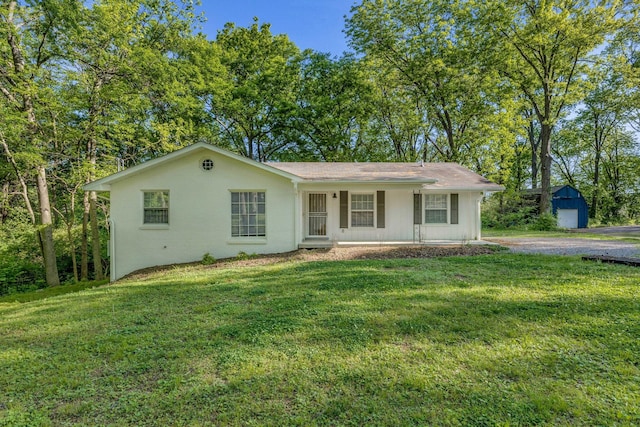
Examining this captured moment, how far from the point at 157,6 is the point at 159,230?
451 inches

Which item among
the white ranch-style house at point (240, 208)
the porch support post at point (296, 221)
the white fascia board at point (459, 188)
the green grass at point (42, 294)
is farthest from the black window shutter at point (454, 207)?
the green grass at point (42, 294)

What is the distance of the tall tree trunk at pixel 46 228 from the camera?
1196cm

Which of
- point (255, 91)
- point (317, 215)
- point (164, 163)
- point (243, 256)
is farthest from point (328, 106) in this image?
point (243, 256)

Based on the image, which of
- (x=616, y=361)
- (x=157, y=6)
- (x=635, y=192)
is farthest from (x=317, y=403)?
(x=635, y=192)

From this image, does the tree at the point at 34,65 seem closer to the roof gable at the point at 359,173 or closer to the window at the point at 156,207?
the roof gable at the point at 359,173

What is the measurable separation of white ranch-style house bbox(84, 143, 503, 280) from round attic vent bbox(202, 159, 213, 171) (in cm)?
5

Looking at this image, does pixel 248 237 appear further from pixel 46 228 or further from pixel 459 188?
pixel 46 228

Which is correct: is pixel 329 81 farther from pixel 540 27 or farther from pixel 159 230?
pixel 159 230

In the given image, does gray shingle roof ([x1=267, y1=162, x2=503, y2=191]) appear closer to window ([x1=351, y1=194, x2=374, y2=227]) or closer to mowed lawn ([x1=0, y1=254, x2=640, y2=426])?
window ([x1=351, y1=194, x2=374, y2=227])

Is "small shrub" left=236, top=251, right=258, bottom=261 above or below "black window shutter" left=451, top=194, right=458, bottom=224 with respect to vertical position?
below

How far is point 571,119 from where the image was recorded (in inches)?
1192

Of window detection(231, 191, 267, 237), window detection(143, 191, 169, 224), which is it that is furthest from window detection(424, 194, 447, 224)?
window detection(143, 191, 169, 224)

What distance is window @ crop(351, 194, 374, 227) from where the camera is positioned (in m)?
11.7

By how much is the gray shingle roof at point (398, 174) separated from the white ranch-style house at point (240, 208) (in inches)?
3.0
